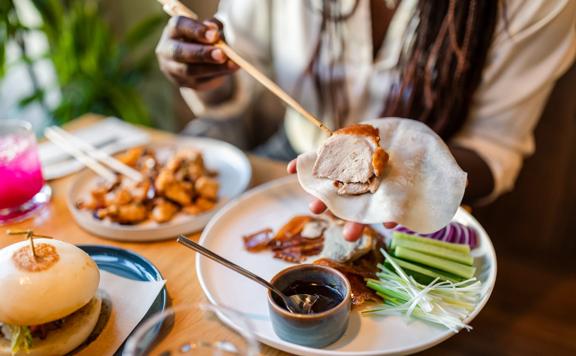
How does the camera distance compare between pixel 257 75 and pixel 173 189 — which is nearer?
pixel 257 75

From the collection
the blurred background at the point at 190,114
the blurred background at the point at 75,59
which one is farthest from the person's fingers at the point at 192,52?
the blurred background at the point at 75,59

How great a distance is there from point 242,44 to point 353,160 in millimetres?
1017

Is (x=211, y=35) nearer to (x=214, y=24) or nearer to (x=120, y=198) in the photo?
(x=214, y=24)

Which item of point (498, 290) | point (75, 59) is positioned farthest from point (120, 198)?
point (75, 59)

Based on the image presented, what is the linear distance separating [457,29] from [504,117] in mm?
314

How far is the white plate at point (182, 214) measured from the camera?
1.25 metres

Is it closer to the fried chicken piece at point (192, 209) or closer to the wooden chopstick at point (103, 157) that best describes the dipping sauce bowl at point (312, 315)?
the fried chicken piece at point (192, 209)

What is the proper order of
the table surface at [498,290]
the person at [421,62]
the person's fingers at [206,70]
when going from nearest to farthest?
the table surface at [498,290]
the person's fingers at [206,70]
the person at [421,62]

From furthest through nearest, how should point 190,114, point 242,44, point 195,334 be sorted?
point 190,114 → point 242,44 → point 195,334

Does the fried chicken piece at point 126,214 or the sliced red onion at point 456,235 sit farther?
the fried chicken piece at point 126,214

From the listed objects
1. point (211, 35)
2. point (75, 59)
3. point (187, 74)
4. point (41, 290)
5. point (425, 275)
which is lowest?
point (75, 59)

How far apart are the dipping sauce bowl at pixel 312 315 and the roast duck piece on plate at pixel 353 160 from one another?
0.17 m

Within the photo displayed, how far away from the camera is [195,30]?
121 cm

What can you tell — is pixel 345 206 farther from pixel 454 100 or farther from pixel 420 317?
pixel 454 100
